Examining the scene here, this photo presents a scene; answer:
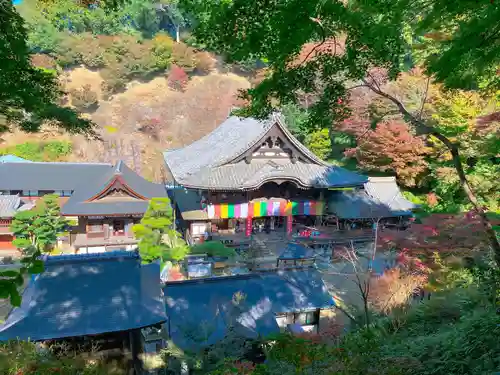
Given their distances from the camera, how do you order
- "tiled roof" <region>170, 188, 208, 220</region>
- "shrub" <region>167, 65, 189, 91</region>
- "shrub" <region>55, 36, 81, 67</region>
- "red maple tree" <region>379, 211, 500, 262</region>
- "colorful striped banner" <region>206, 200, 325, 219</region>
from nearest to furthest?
"red maple tree" <region>379, 211, 500, 262</region>, "tiled roof" <region>170, 188, 208, 220</region>, "colorful striped banner" <region>206, 200, 325, 219</region>, "shrub" <region>55, 36, 81, 67</region>, "shrub" <region>167, 65, 189, 91</region>

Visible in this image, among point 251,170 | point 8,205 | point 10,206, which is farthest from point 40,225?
point 251,170

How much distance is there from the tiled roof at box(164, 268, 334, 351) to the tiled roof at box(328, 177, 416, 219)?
8668 mm

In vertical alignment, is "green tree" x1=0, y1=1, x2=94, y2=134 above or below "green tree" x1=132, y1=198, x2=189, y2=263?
above

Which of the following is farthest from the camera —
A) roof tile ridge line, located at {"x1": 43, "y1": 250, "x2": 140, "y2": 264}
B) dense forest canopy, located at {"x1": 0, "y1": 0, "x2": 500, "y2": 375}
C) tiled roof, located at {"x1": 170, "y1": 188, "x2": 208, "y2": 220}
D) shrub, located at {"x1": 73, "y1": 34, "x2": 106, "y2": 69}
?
shrub, located at {"x1": 73, "y1": 34, "x2": 106, "y2": 69}

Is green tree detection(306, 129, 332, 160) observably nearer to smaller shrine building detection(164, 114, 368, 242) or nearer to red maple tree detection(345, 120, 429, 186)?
red maple tree detection(345, 120, 429, 186)

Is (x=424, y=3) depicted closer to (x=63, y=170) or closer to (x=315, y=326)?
(x=315, y=326)

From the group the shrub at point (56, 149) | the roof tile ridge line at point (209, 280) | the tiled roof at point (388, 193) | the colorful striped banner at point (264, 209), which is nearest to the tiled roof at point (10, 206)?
the colorful striped banner at point (264, 209)

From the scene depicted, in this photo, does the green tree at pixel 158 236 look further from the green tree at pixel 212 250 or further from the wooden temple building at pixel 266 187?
the wooden temple building at pixel 266 187

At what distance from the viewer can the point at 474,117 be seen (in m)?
18.4

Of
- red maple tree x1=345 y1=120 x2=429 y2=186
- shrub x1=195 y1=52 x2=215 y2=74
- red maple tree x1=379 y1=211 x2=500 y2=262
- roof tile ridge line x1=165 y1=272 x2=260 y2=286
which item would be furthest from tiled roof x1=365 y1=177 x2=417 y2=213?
shrub x1=195 y1=52 x2=215 y2=74

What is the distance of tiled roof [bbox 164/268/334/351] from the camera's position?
760 cm

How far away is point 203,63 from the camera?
146 ft

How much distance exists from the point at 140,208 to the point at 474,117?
17.9 meters

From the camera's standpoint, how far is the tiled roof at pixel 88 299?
268 inches
